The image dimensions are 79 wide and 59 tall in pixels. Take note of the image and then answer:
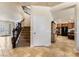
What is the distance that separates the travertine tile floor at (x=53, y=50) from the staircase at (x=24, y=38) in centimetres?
9

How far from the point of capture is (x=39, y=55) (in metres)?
2.37

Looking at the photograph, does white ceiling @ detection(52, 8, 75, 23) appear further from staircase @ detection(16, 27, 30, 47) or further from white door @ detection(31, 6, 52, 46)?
staircase @ detection(16, 27, 30, 47)

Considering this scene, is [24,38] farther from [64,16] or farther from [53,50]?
[64,16]

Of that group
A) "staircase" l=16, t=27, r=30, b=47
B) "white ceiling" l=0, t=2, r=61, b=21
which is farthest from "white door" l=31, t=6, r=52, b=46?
"white ceiling" l=0, t=2, r=61, b=21

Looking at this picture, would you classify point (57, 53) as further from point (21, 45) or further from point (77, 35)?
point (21, 45)

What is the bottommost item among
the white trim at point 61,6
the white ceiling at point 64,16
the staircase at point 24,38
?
Answer: the staircase at point 24,38

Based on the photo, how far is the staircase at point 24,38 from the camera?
8.25 feet

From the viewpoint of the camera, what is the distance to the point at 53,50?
8.46ft

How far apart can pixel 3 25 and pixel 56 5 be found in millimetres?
967

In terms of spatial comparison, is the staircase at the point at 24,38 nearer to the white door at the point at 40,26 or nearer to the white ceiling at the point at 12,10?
the white door at the point at 40,26

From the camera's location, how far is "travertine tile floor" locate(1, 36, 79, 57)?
2361mm

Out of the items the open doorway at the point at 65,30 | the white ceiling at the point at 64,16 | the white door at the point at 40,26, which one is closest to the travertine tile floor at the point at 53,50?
the open doorway at the point at 65,30

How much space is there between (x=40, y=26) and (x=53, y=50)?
1.66ft

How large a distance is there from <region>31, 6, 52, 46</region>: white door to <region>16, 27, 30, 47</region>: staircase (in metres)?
0.08
